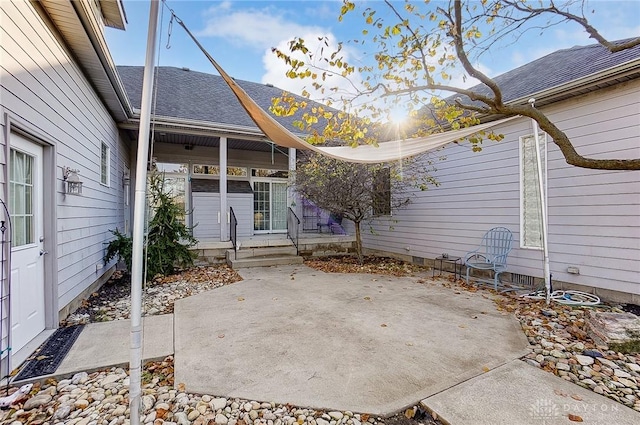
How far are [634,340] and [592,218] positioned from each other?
2208 mm

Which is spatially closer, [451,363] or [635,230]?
[451,363]

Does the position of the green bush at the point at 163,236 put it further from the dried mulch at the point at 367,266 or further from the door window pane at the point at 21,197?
the dried mulch at the point at 367,266

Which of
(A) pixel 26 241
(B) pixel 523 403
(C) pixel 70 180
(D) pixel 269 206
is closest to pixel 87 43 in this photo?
(C) pixel 70 180

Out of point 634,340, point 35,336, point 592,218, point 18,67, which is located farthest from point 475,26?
point 35,336

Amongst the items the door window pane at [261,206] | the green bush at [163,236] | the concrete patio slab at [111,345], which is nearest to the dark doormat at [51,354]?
the concrete patio slab at [111,345]

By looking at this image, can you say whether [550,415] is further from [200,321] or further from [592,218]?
[592,218]

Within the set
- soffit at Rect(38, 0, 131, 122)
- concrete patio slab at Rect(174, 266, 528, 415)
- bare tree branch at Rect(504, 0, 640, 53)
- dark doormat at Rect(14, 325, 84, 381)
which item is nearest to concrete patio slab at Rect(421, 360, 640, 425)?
concrete patio slab at Rect(174, 266, 528, 415)

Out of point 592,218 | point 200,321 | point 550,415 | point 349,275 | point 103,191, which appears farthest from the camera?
point 349,275

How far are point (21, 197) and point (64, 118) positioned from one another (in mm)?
1360

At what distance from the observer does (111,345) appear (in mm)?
3055

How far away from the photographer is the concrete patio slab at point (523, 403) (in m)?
A: 2.00

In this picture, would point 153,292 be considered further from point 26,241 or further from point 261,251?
point 261,251

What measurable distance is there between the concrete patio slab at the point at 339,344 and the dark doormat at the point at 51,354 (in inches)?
37.4

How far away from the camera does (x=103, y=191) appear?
594cm
